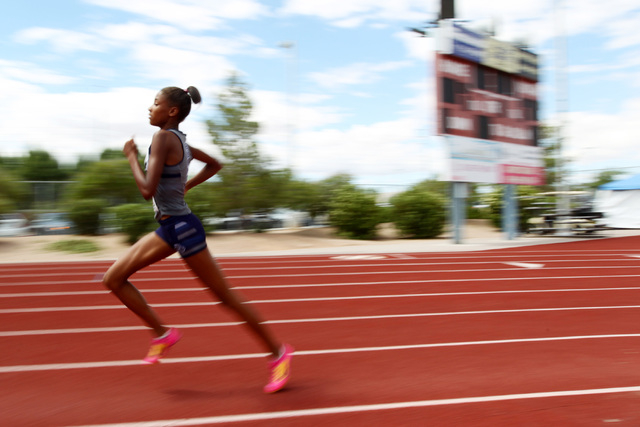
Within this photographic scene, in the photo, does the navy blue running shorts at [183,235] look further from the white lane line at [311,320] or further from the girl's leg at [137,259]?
the white lane line at [311,320]

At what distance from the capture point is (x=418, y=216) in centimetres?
2123

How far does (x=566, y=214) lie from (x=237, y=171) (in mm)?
12186

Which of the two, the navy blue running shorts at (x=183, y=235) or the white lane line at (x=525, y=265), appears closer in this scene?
the navy blue running shorts at (x=183, y=235)

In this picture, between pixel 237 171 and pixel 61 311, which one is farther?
pixel 237 171

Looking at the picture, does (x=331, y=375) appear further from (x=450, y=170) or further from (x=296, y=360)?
(x=450, y=170)

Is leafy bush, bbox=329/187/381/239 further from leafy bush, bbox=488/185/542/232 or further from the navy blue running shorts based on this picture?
the navy blue running shorts

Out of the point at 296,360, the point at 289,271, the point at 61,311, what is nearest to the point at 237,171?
the point at 289,271

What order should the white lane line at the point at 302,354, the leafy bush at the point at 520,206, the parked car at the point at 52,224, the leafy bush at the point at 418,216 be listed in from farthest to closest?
the leafy bush at the point at 520,206 < the leafy bush at the point at 418,216 < the parked car at the point at 52,224 < the white lane line at the point at 302,354

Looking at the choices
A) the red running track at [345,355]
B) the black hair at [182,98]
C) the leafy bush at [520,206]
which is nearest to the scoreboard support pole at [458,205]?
the leafy bush at [520,206]

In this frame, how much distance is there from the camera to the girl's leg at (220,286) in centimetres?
342

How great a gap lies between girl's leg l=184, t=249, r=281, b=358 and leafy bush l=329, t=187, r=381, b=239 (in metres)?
17.5

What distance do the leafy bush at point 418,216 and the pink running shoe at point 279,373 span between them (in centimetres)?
1795

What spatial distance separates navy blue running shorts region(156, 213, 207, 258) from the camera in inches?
133

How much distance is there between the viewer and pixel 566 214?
2100 centimetres
